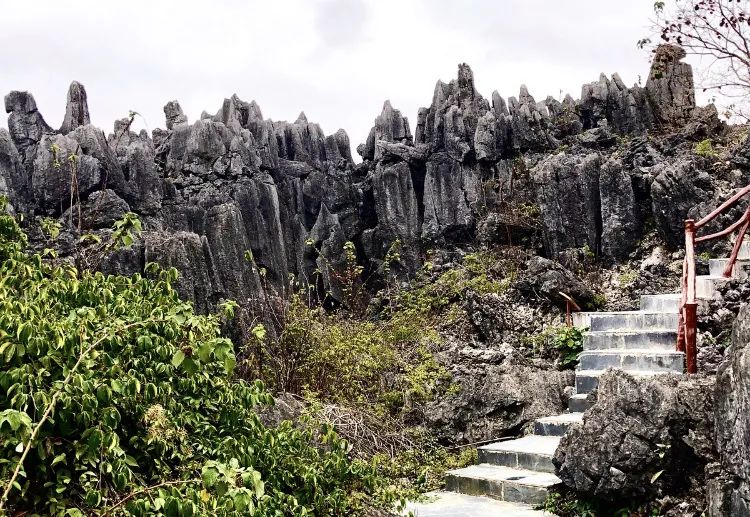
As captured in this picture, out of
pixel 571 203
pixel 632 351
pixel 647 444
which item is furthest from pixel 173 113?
pixel 647 444

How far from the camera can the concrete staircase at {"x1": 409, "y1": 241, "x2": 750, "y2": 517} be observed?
224 inches

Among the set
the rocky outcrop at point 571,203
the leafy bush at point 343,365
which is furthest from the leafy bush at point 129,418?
the rocky outcrop at point 571,203

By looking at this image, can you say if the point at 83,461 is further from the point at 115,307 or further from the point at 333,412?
the point at 333,412

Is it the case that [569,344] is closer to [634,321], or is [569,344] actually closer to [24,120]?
[634,321]

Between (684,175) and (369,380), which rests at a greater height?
(684,175)

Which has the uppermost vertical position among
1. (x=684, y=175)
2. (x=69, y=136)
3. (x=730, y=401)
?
(x=69, y=136)

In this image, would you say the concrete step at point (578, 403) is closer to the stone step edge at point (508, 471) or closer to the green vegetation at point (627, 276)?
the stone step edge at point (508, 471)

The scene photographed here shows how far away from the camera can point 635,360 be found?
23.4ft

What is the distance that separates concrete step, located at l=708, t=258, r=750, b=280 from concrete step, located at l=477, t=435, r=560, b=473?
307 cm

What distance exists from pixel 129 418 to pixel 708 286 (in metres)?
6.55

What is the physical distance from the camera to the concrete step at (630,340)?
24.1 feet

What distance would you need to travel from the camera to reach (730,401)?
4.00 metres

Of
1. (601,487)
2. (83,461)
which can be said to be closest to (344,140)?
(601,487)

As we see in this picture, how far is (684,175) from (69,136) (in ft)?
41.9
